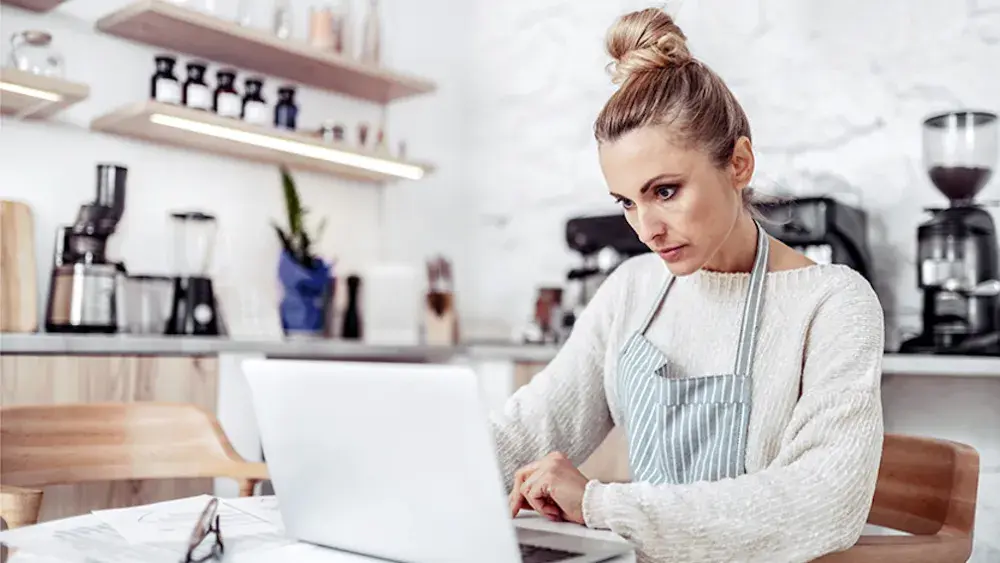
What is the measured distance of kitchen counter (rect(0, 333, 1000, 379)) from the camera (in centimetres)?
207

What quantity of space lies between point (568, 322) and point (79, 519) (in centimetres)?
210

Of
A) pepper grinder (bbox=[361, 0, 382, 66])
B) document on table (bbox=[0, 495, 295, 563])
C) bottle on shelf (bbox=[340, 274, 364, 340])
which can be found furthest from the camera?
pepper grinder (bbox=[361, 0, 382, 66])

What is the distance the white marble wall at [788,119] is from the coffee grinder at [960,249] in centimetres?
20

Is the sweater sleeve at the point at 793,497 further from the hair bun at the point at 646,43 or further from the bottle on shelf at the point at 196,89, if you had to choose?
the bottle on shelf at the point at 196,89

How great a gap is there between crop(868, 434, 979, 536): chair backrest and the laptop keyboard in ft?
2.03

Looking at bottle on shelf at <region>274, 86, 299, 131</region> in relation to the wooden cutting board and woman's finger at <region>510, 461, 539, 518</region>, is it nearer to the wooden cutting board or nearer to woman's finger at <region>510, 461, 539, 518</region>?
the wooden cutting board

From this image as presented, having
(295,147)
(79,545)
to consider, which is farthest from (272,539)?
(295,147)

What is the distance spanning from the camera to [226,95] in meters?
2.74

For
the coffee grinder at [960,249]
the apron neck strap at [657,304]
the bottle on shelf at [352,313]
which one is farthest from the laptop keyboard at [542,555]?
the bottle on shelf at [352,313]

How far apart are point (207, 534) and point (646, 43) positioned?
765 mm

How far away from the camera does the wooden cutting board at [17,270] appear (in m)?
2.18

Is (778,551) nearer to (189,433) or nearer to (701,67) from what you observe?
(701,67)

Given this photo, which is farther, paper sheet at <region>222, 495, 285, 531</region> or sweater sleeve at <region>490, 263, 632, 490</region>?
sweater sleeve at <region>490, 263, 632, 490</region>

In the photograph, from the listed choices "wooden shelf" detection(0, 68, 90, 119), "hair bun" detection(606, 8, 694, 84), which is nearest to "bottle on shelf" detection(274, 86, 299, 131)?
"wooden shelf" detection(0, 68, 90, 119)
